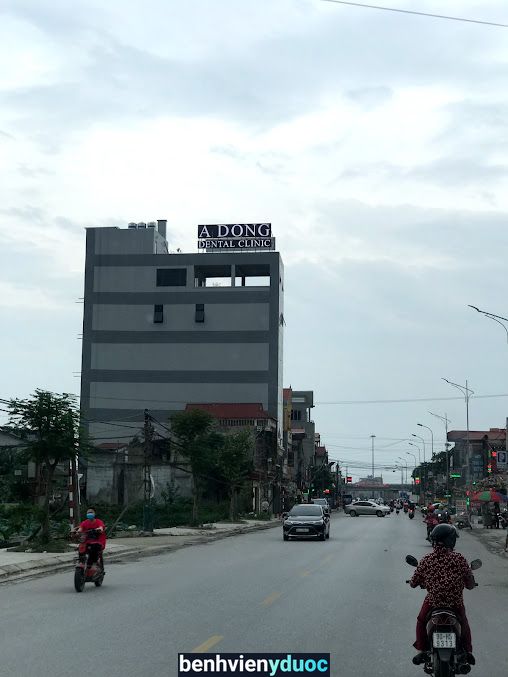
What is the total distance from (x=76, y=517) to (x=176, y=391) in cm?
6568

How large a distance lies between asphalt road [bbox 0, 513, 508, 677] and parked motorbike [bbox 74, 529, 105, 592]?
223 mm

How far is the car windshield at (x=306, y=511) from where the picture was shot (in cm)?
4103

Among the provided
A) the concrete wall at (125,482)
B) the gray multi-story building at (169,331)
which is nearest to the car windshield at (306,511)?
the concrete wall at (125,482)

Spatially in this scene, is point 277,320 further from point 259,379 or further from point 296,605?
point 296,605

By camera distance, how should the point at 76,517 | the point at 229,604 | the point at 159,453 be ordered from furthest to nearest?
the point at 159,453 → the point at 76,517 → the point at 229,604

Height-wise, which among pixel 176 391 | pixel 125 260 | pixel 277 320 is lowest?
pixel 176 391

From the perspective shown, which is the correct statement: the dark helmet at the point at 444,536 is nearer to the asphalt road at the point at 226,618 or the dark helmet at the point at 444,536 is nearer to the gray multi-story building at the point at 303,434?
the asphalt road at the point at 226,618

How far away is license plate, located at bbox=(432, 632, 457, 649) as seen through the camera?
27.1 ft

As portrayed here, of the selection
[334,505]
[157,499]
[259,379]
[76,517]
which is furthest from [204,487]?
[334,505]

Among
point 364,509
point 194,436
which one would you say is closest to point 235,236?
point 364,509

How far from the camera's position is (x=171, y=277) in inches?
4104

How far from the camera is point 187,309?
104 m

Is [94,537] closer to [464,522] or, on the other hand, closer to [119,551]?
[119,551]

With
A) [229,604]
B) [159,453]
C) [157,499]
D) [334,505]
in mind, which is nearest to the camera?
[229,604]
